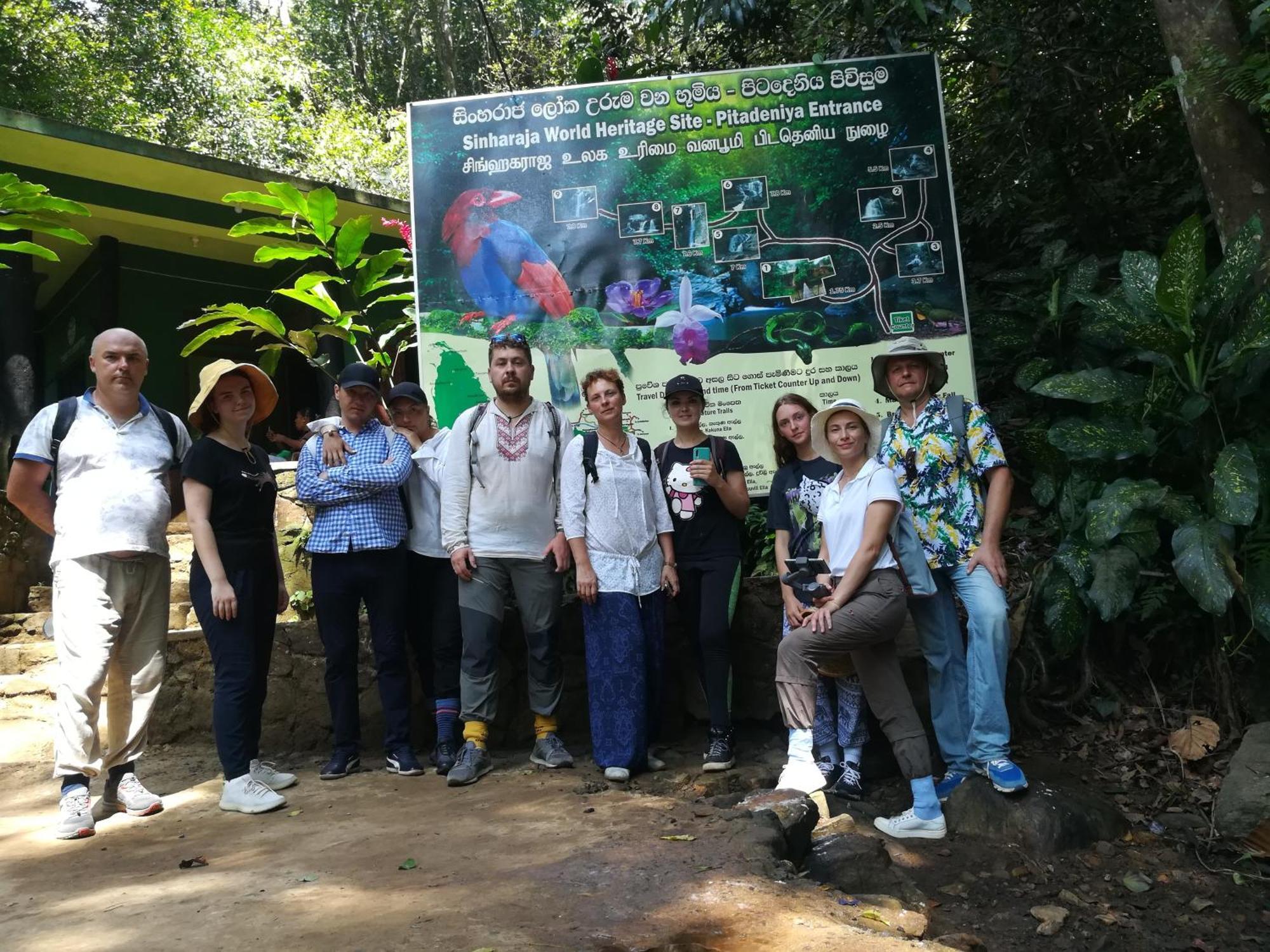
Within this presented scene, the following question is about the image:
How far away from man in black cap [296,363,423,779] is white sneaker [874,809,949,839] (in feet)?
→ 6.59

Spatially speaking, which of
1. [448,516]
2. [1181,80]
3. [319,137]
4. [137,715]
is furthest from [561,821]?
[319,137]

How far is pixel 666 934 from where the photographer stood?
8.92ft

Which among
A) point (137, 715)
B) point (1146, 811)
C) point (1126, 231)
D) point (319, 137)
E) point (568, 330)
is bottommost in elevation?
point (1146, 811)

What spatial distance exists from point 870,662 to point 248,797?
99.5 inches

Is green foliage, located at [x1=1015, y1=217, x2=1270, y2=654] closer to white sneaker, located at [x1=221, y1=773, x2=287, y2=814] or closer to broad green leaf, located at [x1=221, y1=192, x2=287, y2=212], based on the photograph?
white sneaker, located at [x1=221, y1=773, x2=287, y2=814]

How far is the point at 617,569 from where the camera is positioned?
451 centimetres

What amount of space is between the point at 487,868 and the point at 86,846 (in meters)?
1.60

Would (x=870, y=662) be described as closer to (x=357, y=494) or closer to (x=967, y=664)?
(x=967, y=664)

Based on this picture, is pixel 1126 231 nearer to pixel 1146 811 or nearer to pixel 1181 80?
pixel 1181 80

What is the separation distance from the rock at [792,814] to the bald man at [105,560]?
2.39 m

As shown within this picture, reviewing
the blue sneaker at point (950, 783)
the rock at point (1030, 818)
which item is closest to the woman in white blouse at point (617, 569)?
the blue sneaker at point (950, 783)

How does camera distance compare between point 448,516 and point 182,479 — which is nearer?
point 182,479

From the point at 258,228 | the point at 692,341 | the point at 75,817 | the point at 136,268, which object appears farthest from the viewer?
the point at 136,268

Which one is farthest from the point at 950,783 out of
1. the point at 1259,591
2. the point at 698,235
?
the point at 698,235
